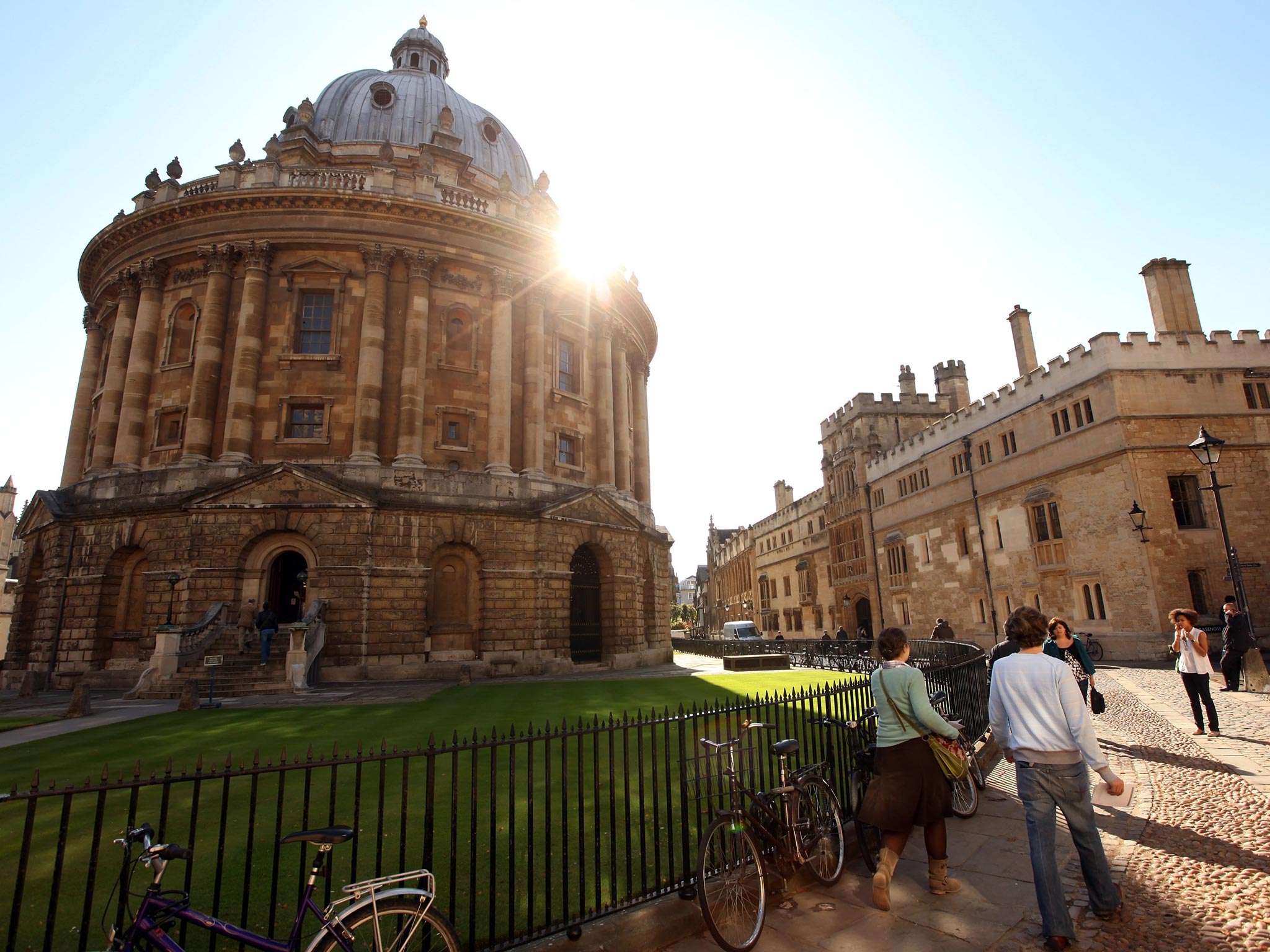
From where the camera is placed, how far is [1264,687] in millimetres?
14195

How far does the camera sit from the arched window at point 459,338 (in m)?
27.2

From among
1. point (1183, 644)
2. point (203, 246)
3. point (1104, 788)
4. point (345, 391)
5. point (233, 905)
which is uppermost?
point (203, 246)

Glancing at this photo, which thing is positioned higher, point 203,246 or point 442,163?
point 442,163

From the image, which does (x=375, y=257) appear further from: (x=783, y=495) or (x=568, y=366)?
(x=783, y=495)

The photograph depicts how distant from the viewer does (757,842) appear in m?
5.66

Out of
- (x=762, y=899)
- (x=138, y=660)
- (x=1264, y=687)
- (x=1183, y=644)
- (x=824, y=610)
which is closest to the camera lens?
(x=762, y=899)

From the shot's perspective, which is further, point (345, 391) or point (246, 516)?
point (345, 391)

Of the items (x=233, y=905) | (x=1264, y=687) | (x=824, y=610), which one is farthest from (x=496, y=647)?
(x=824, y=610)

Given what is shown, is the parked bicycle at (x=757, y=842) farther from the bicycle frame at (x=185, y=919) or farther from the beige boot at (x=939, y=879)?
the bicycle frame at (x=185, y=919)

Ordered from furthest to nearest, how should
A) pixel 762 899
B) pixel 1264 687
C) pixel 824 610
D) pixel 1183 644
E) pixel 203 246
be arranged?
pixel 824 610 < pixel 203 246 < pixel 1264 687 < pixel 1183 644 < pixel 762 899

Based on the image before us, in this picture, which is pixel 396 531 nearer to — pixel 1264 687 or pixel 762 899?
pixel 762 899

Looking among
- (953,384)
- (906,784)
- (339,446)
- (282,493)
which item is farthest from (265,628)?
(953,384)

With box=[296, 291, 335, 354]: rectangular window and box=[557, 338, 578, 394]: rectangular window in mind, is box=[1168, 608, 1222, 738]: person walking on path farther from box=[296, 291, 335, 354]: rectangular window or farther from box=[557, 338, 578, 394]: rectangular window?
box=[296, 291, 335, 354]: rectangular window

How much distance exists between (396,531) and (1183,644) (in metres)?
21.0
